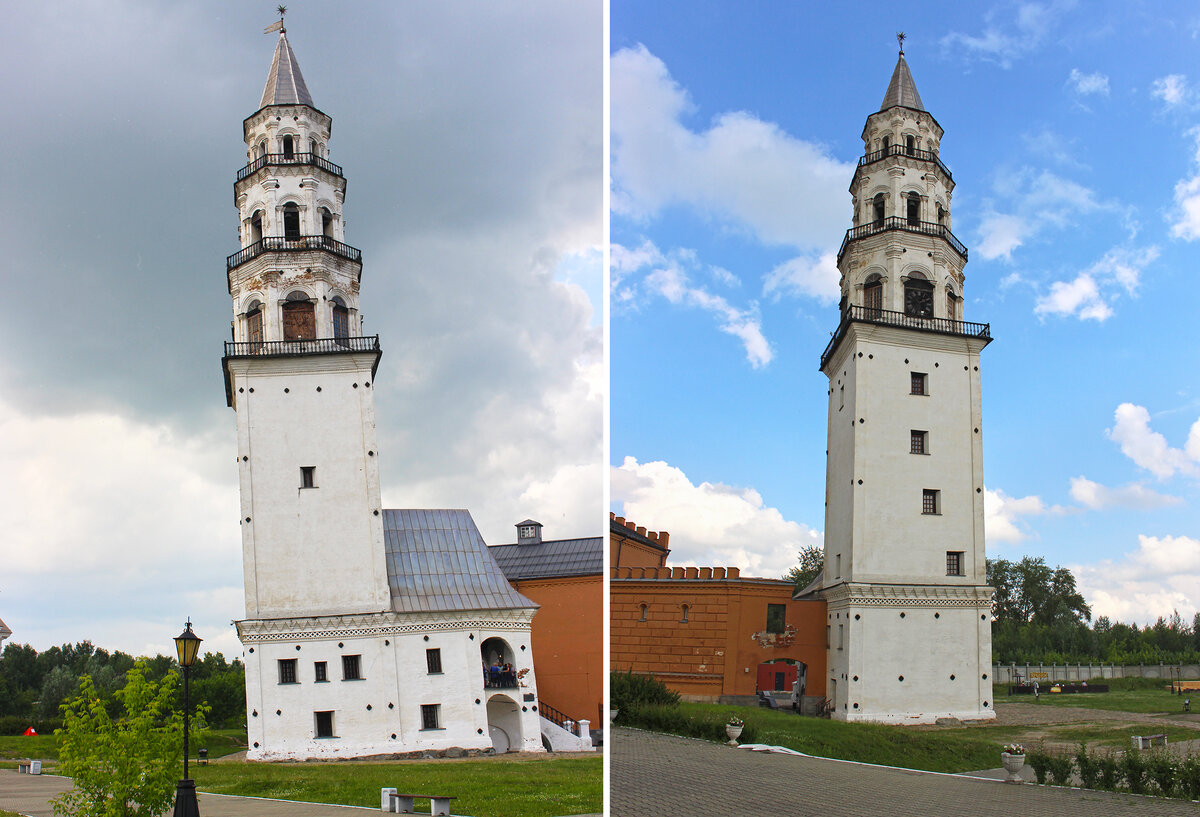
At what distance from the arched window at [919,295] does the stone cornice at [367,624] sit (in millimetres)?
15998

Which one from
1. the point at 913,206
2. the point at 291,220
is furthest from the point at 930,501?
the point at 291,220

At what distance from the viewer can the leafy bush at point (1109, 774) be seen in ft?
50.5

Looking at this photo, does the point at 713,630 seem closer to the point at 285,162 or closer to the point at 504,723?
the point at 504,723

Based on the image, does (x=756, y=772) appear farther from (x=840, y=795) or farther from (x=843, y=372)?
(x=843, y=372)

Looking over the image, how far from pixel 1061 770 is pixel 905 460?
43.8 feet

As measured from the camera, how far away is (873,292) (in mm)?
31188

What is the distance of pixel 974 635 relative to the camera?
91.5ft

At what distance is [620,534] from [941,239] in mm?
15955

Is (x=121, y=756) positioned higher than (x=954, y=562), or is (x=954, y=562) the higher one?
(x=121, y=756)

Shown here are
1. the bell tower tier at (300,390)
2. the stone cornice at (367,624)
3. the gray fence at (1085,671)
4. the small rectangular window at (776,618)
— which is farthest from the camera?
the gray fence at (1085,671)

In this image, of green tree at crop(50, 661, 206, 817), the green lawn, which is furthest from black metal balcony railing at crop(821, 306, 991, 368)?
green tree at crop(50, 661, 206, 817)

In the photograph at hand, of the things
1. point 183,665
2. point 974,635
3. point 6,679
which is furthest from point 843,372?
point 6,679

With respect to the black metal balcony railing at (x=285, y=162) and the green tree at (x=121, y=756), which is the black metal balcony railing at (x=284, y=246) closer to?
the black metal balcony railing at (x=285, y=162)

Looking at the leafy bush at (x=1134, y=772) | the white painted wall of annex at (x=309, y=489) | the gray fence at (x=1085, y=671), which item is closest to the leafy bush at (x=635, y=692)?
the white painted wall of annex at (x=309, y=489)
